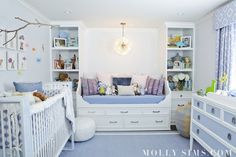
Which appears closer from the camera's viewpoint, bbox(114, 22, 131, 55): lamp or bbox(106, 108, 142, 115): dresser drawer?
bbox(106, 108, 142, 115): dresser drawer

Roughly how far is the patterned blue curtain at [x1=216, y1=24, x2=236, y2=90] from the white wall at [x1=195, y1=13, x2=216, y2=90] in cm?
21

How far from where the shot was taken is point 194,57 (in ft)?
12.8

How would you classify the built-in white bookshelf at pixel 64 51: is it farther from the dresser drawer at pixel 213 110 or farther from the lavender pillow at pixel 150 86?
the dresser drawer at pixel 213 110

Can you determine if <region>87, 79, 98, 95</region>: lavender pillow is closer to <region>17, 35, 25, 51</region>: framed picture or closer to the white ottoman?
the white ottoman

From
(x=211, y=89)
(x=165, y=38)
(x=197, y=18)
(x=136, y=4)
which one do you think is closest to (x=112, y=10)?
(x=136, y=4)

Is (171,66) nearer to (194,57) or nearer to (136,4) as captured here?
(194,57)

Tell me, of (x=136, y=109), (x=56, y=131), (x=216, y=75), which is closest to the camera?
(x=56, y=131)

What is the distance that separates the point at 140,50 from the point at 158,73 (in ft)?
2.27

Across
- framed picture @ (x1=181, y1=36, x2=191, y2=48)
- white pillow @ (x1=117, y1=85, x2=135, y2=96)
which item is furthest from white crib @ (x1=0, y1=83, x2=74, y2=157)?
framed picture @ (x1=181, y1=36, x2=191, y2=48)

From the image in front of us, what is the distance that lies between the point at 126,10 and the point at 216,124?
2.10 m

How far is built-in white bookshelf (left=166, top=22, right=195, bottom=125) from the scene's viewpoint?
3.79m

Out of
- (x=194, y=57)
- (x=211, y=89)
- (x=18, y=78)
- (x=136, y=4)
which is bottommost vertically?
(x=211, y=89)

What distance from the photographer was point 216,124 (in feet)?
6.58

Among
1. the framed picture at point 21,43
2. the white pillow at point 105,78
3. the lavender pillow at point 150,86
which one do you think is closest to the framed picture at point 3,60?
the framed picture at point 21,43
